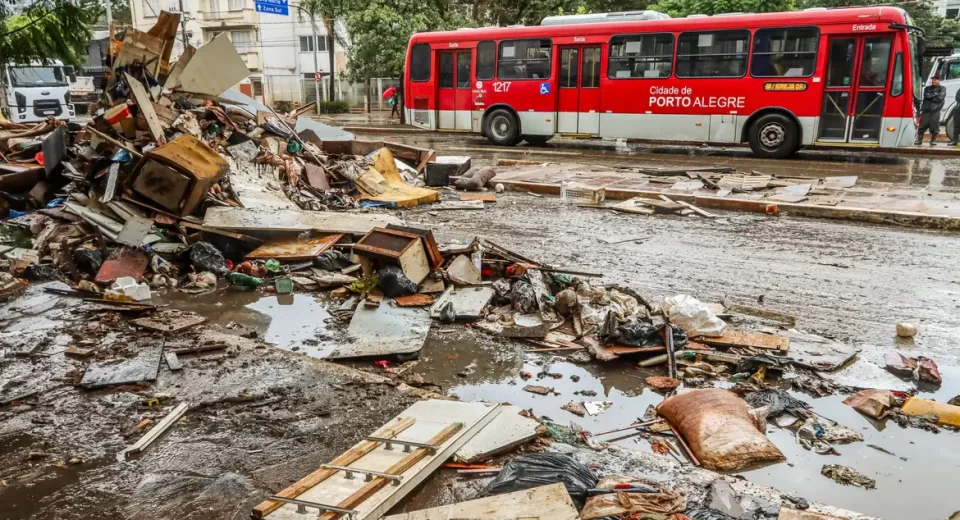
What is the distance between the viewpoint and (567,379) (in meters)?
4.93

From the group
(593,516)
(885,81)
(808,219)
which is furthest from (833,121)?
(593,516)

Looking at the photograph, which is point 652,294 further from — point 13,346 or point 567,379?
point 13,346

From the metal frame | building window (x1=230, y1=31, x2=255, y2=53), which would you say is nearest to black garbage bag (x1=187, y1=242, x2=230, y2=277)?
the metal frame

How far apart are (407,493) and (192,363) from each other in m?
2.52

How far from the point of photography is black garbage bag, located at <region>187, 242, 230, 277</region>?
282 inches

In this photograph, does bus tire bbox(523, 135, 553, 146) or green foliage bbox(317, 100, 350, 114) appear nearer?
bus tire bbox(523, 135, 553, 146)

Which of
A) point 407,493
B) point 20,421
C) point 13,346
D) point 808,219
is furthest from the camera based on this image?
point 808,219

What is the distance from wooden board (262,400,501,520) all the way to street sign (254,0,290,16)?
25345mm

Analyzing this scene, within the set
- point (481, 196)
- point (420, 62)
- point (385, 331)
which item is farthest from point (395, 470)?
point (420, 62)

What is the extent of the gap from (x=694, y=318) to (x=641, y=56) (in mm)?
13114

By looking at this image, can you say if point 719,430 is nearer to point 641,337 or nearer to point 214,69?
point 641,337

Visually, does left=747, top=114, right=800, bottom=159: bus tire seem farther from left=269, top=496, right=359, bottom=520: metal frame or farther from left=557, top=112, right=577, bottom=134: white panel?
left=269, top=496, right=359, bottom=520: metal frame

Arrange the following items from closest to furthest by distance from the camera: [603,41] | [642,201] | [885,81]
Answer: [642,201] → [885,81] → [603,41]

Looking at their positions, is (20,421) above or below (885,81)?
below
